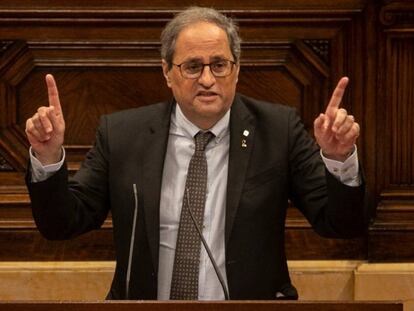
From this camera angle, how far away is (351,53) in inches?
131

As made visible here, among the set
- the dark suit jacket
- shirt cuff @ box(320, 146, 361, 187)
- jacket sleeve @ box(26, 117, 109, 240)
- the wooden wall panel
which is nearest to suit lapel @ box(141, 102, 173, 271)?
the dark suit jacket

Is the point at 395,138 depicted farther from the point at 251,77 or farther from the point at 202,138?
the point at 202,138

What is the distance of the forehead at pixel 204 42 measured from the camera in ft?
8.13

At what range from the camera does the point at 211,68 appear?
2479 millimetres

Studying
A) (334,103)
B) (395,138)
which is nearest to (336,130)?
(334,103)

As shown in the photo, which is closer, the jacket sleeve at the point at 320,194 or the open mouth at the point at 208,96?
the jacket sleeve at the point at 320,194

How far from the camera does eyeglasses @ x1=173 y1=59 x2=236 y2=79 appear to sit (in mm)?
2475

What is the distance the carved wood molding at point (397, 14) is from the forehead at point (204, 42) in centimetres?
96

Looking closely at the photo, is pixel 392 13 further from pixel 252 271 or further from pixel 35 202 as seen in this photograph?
pixel 35 202

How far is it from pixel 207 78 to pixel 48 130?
0.44 metres

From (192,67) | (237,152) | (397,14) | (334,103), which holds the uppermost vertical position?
(397,14)
